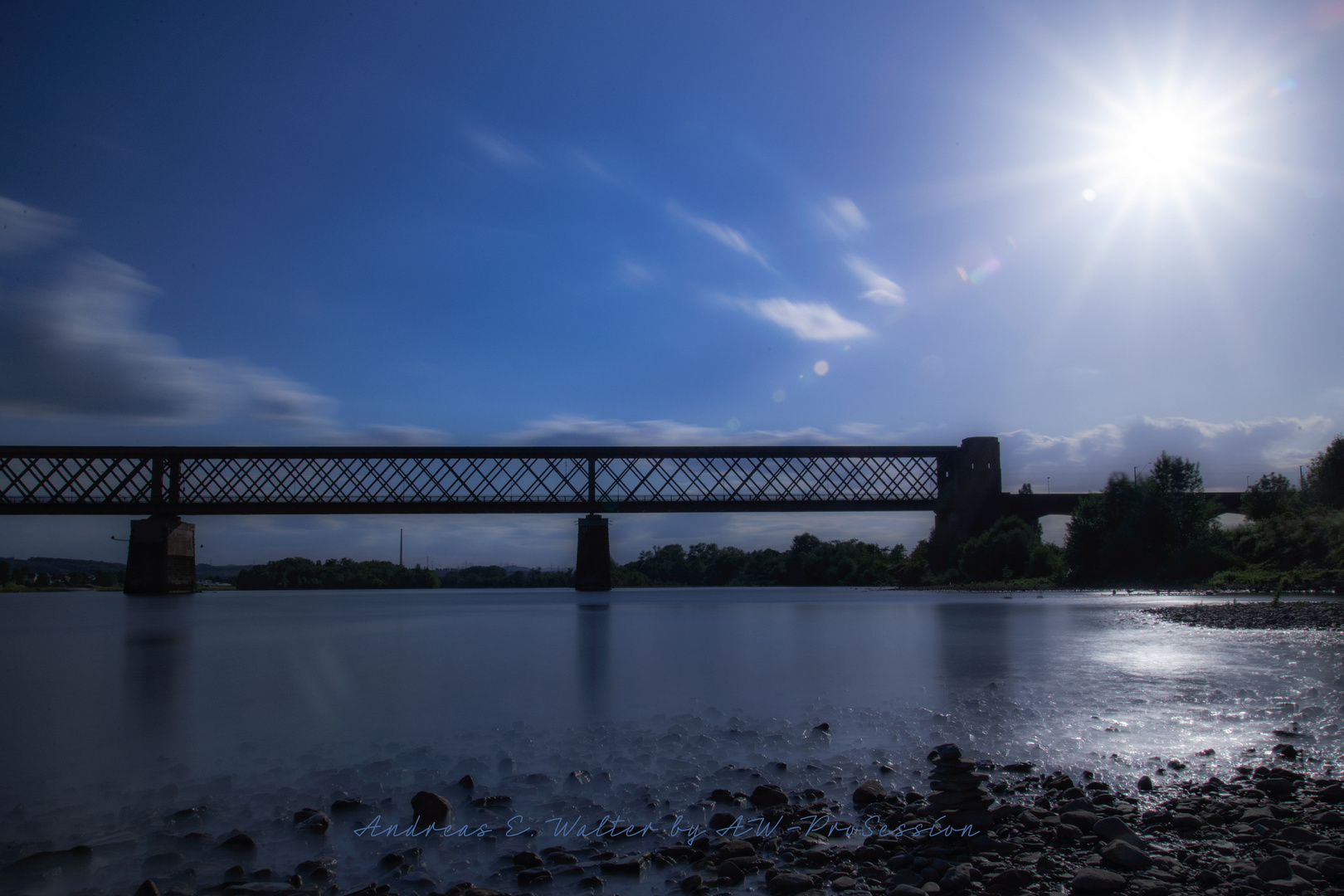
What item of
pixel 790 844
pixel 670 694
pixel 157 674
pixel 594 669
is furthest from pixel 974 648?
pixel 157 674

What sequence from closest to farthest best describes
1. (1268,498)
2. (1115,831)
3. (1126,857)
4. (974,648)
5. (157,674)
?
1. (1126,857)
2. (1115,831)
3. (157,674)
4. (974,648)
5. (1268,498)

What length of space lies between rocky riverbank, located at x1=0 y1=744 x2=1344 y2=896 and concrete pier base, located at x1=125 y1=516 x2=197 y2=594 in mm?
91534

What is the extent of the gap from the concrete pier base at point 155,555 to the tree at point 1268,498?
362 ft

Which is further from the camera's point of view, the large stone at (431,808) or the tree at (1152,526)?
the tree at (1152,526)

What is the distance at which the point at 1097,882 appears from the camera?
173 inches

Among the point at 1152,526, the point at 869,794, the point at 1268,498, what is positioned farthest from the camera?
the point at 1268,498

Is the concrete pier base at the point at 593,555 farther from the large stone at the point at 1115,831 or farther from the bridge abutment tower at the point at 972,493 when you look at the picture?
the large stone at the point at 1115,831

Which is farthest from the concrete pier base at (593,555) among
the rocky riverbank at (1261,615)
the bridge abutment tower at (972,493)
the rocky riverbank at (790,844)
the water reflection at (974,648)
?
the rocky riverbank at (790,844)

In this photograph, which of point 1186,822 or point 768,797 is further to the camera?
point 768,797

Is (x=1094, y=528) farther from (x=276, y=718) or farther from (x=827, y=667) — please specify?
(x=276, y=718)

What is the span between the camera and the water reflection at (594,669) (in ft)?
39.6

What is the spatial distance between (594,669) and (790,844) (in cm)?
1251

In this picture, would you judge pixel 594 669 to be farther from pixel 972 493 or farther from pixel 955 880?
pixel 972 493

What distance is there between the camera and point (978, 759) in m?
7.60
